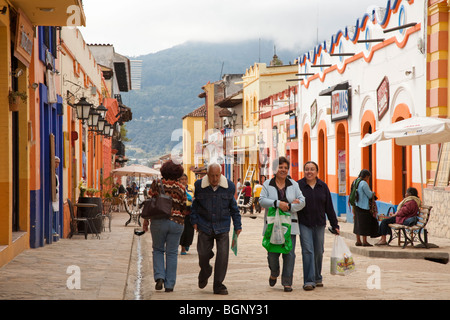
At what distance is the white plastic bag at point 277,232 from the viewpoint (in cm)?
944

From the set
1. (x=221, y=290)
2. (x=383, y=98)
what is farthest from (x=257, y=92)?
(x=221, y=290)

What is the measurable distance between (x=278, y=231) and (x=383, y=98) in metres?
12.9

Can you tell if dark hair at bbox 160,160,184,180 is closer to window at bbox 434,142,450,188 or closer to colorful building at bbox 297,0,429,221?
window at bbox 434,142,450,188

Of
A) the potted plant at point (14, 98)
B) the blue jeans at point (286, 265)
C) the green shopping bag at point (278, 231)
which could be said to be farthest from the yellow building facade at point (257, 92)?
the green shopping bag at point (278, 231)

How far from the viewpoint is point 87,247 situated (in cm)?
1551

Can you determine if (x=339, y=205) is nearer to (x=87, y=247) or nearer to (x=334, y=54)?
(x=334, y=54)

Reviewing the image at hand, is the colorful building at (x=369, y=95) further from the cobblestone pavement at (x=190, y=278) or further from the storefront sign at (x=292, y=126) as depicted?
the cobblestone pavement at (x=190, y=278)

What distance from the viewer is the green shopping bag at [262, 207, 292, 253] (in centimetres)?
945

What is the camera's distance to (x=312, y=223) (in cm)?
977

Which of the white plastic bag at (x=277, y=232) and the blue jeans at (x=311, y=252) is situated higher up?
the white plastic bag at (x=277, y=232)

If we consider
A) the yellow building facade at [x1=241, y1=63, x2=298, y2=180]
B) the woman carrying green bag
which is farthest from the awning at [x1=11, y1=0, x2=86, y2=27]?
the yellow building facade at [x1=241, y1=63, x2=298, y2=180]

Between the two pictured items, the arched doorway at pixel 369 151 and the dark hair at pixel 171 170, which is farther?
the arched doorway at pixel 369 151
